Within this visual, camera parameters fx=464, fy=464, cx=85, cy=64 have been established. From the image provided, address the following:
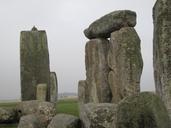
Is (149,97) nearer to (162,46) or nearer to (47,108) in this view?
(162,46)

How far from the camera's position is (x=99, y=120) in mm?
12375

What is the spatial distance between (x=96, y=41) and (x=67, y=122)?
785 centimetres

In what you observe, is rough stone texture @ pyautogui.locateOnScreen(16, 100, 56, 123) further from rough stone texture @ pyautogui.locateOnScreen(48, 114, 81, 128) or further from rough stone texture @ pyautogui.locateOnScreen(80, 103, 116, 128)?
rough stone texture @ pyautogui.locateOnScreen(80, 103, 116, 128)

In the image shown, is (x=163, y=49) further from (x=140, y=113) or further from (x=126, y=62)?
(x=126, y=62)

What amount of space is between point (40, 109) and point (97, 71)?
4.36m

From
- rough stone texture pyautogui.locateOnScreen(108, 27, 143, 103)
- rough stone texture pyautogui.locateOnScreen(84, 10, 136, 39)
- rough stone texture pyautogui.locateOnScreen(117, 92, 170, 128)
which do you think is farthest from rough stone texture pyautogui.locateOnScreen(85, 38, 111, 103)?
rough stone texture pyautogui.locateOnScreen(117, 92, 170, 128)

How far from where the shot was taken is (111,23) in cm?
1938

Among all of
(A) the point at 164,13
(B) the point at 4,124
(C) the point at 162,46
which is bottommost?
(B) the point at 4,124

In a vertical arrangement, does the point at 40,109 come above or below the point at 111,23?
below

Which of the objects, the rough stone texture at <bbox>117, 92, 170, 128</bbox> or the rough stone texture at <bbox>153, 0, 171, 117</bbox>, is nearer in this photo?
the rough stone texture at <bbox>117, 92, 170, 128</bbox>

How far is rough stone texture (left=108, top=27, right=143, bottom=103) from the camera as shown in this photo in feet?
58.7

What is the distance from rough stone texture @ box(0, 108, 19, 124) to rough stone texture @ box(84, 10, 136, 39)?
17.0ft

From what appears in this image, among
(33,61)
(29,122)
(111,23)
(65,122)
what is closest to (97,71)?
(111,23)

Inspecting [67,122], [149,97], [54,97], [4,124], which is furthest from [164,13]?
[54,97]
